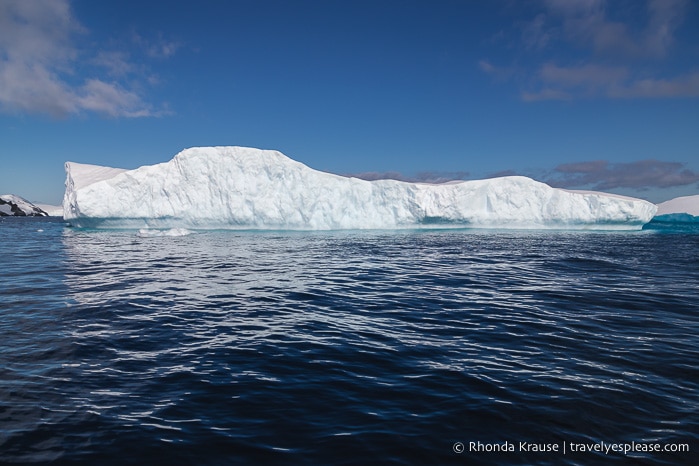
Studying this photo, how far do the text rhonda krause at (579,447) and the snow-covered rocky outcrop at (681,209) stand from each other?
108 metres

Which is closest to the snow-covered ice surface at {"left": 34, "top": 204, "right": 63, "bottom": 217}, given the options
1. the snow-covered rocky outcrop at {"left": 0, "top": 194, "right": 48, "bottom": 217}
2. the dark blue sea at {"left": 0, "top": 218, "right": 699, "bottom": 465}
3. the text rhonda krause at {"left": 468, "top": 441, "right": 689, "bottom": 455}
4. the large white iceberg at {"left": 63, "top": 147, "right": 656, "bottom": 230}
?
the snow-covered rocky outcrop at {"left": 0, "top": 194, "right": 48, "bottom": 217}

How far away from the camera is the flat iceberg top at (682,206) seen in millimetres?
88981

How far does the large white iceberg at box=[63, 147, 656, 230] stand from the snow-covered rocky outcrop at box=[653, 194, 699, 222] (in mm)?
61513

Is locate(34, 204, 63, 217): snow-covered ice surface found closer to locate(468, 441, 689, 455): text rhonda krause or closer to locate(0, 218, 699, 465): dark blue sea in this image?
locate(0, 218, 699, 465): dark blue sea

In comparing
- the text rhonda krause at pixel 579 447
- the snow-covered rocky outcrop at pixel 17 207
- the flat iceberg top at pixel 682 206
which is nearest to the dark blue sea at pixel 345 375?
the text rhonda krause at pixel 579 447

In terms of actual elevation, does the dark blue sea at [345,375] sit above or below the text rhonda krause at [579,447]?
above

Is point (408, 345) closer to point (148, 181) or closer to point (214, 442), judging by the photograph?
point (214, 442)

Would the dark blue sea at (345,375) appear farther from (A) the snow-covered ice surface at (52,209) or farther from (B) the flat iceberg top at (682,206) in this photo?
(A) the snow-covered ice surface at (52,209)

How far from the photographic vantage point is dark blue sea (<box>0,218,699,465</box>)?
3.67 meters

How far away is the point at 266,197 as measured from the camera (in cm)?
3762

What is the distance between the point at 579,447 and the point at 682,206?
388ft

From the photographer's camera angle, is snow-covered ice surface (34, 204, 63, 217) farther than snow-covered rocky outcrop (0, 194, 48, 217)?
Yes

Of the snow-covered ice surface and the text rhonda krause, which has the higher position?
the snow-covered ice surface

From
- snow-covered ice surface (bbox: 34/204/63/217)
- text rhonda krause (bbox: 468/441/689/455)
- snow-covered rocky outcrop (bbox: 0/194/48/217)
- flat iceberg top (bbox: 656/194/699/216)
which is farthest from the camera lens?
snow-covered ice surface (bbox: 34/204/63/217)
